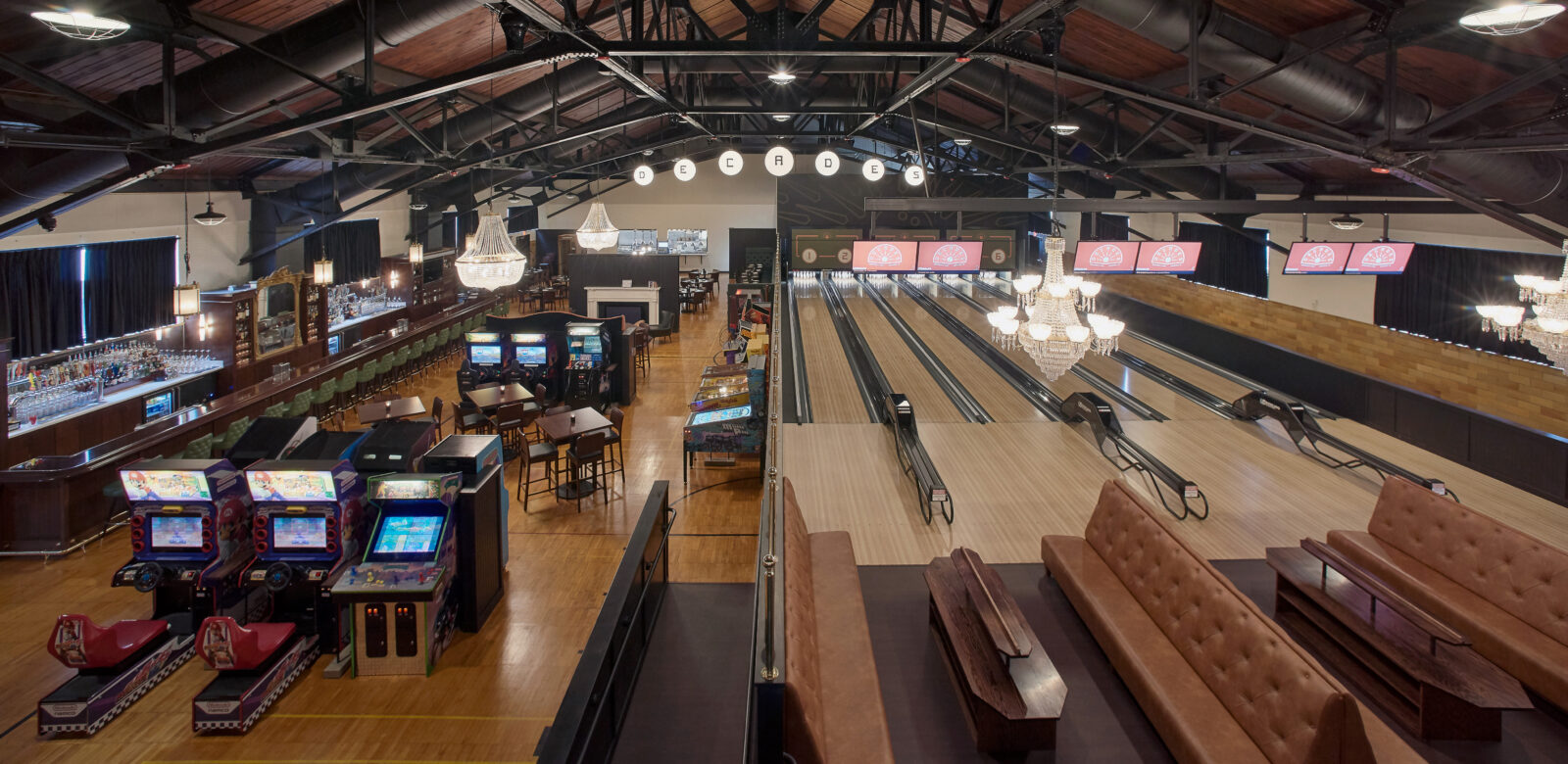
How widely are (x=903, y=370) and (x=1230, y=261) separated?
7112mm

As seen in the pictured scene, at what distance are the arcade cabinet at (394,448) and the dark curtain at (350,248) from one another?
8.23 metres

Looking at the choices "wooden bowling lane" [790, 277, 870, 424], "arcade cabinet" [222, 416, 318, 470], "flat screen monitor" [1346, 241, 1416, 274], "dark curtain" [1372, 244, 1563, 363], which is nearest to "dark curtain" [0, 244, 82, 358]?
"arcade cabinet" [222, 416, 318, 470]

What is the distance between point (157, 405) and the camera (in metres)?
10.5

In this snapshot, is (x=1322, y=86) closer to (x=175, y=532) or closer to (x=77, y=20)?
(x=77, y=20)

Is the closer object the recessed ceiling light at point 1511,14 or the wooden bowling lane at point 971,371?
the recessed ceiling light at point 1511,14

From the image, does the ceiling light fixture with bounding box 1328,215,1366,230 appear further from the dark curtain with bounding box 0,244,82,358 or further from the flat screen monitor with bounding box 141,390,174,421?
the dark curtain with bounding box 0,244,82,358

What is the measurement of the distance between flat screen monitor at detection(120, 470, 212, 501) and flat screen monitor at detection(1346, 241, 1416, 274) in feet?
36.3

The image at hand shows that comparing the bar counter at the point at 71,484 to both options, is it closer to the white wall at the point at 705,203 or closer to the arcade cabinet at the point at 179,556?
the arcade cabinet at the point at 179,556

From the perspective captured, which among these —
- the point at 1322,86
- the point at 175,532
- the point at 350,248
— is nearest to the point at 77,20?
the point at 175,532

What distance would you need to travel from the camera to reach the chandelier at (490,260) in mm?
7047

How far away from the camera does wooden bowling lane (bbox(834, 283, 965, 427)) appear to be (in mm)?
10235

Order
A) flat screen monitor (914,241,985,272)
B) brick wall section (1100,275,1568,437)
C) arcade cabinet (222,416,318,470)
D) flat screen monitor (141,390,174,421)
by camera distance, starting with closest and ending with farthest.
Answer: arcade cabinet (222,416,318,470) < brick wall section (1100,275,1568,437) < flat screen monitor (141,390,174,421) < flat screen monitor (914,241,985,272)

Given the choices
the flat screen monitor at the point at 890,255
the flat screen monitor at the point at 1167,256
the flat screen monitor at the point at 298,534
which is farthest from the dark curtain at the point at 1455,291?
the flat screen monitor at the point at 298,534

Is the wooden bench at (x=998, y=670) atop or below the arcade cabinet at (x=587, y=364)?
below
